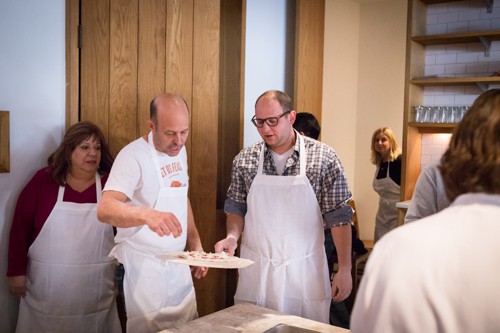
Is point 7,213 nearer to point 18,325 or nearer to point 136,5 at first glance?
point 18,325

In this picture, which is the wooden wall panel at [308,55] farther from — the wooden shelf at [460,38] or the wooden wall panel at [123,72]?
the wooden wall panel at [123,72]

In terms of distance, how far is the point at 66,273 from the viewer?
270cm

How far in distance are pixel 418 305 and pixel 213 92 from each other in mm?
2490

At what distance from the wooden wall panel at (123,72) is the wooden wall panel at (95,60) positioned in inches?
1.3

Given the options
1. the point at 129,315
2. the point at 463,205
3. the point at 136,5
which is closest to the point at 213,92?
the point at 136,5

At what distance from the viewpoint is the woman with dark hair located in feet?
8.75

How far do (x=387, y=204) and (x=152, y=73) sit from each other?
10.7 feet

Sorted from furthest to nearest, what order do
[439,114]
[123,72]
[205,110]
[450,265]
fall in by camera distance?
1. [439,114]
2. [205,110]
3. [123,72]
4. [450,265]

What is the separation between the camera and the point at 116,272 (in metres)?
2.81

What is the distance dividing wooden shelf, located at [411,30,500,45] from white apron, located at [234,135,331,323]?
2544mm

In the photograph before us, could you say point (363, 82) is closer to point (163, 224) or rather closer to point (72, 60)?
point (72, 60)

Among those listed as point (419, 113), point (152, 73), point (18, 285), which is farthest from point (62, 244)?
point (419, 113)

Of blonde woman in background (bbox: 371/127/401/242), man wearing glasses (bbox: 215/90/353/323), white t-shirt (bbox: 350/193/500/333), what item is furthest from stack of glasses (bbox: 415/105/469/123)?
white t-shirt (bbox: 350/193/500/333)

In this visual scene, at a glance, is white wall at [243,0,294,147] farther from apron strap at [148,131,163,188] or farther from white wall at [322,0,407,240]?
white wall at [322,0,407,240]
